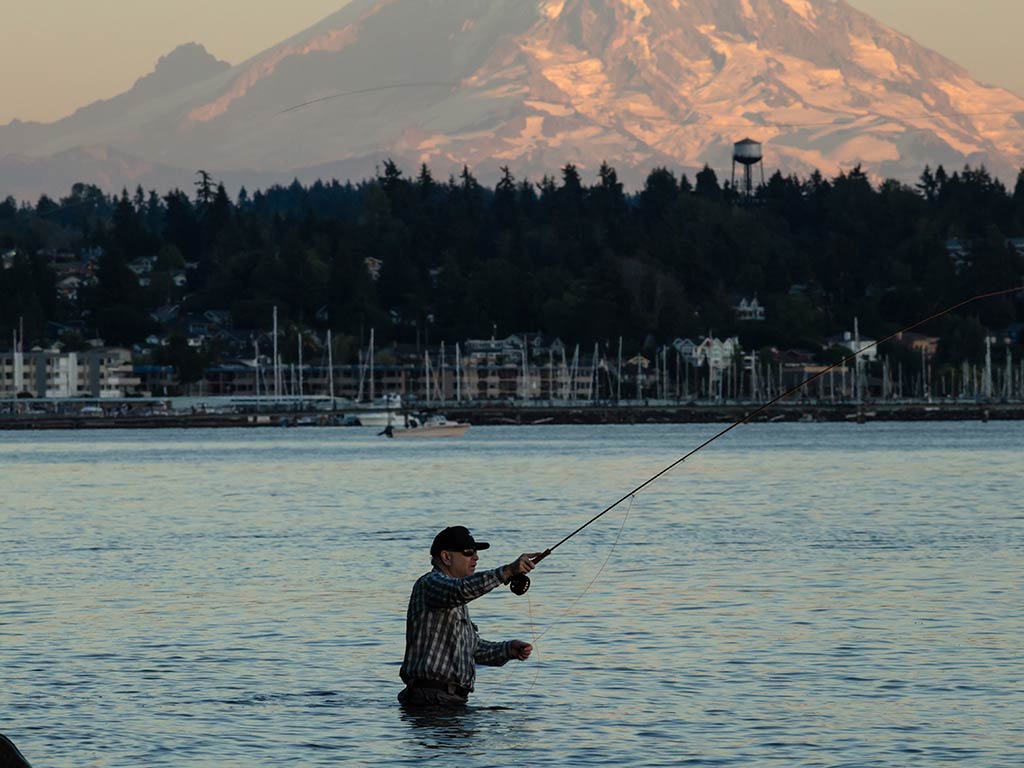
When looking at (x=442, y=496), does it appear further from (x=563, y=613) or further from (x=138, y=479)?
(x=563, y=613)

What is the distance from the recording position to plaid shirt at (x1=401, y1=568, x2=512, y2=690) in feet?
59.8

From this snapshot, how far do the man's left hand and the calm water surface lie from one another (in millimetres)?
901

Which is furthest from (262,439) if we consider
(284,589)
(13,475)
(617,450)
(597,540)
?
(284,589)

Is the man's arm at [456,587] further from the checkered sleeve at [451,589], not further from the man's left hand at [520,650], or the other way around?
the man's left hand at [520,650]

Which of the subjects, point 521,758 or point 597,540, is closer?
point 521,758

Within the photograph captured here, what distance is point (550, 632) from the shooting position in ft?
89.9

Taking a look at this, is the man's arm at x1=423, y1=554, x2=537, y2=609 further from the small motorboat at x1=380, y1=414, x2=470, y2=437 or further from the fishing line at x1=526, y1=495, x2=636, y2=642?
the small motorboat at x1=380, y1=414, x2=470, y2=437

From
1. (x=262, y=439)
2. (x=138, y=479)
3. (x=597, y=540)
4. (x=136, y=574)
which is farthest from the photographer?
(x=262, y=439)

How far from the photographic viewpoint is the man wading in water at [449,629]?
18141mm

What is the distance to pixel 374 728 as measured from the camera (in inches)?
780

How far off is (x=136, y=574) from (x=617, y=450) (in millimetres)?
89787

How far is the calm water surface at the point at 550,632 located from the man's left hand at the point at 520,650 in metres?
0.90

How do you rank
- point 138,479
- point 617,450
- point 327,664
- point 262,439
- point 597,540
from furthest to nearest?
1. point 262,439
2. point 617,450
3. point 138,479
4. point 597,540
5. point 327,664

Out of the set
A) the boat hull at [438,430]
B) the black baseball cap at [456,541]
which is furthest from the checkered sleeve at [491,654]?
the boat hull at [438,430]
